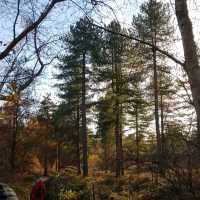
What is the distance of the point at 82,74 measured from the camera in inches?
1254

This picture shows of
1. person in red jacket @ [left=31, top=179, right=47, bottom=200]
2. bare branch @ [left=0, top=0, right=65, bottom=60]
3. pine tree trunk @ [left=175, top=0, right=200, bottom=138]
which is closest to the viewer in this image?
pine tree trunk @ [left=175, top=0, right=200, bottom=138]

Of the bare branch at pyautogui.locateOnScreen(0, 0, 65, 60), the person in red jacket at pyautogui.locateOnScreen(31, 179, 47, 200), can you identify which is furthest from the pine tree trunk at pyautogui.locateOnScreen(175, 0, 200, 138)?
the person in red jacket at pyautogui.locateOnScreen(31, 179, 47, 200)

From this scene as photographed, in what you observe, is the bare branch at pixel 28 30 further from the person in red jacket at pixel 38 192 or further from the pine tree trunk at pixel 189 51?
the person in red jacket at pixel 38 192

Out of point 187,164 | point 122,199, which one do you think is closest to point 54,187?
point 122,199

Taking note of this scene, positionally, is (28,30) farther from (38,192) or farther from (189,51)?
(38,192)

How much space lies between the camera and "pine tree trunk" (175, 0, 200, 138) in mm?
3974

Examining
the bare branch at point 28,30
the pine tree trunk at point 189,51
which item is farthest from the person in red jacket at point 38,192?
the pine tree trunk at point 189,51

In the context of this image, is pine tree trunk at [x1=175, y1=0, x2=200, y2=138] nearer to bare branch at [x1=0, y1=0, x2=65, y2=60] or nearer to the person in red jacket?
bare branch at [x1=0, y1=0, x2=65, y2=60]

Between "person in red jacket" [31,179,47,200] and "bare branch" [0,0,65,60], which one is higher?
"bare branch" [0,0,65,60]

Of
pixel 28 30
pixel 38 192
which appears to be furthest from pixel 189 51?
pixel 38 192

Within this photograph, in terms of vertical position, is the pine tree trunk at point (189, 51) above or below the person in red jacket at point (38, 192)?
above

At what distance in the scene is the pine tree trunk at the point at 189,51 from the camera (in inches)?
156

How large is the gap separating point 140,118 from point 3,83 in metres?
37.8

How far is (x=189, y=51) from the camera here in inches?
161
